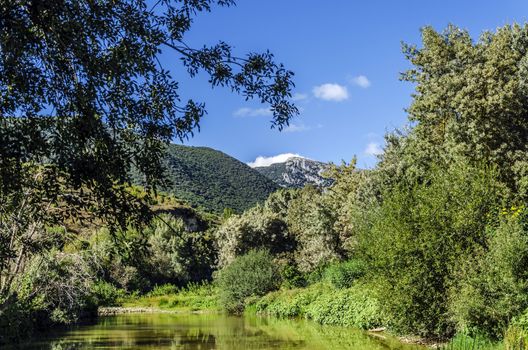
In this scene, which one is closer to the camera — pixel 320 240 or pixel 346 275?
pixel 346 275

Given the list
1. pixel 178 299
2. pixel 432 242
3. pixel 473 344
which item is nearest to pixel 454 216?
pixel 432 242

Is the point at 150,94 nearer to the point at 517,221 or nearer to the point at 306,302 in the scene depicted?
the point at 517,221

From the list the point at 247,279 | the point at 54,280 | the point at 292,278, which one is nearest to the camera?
the point at 54,280

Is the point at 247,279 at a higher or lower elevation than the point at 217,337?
higher

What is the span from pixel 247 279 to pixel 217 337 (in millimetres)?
18425

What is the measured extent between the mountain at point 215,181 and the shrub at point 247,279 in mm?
82075

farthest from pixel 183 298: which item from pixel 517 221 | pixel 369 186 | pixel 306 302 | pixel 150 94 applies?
pixel 150 94

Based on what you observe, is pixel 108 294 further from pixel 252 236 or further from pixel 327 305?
pixel 327 305

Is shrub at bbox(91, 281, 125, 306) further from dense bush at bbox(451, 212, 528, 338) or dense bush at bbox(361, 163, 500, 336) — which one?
dense bush at bbox(451, 212, 528, 338)

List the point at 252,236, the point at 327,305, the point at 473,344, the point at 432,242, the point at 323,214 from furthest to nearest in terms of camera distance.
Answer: the point at 252,236 < the point at 323,214 < the point at 327,305 < the point at 432,242 < the point at 473,344

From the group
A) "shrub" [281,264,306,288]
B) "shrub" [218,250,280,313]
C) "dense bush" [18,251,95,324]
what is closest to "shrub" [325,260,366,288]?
"shrub" [281,264,306,288]

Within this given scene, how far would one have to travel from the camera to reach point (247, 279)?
46.6 meters

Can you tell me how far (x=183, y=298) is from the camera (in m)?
57.8

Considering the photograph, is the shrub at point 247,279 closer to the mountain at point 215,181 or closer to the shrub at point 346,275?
the shrub at point 346,275
